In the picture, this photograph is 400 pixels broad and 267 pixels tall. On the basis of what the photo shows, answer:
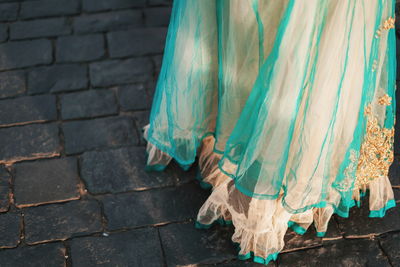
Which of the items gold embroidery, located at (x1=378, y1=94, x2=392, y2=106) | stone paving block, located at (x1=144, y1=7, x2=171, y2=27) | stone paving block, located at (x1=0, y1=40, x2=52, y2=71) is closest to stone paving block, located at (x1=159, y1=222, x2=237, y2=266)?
gold embroidery, located at (x1=378, y1=94, x2=392, y2=106)

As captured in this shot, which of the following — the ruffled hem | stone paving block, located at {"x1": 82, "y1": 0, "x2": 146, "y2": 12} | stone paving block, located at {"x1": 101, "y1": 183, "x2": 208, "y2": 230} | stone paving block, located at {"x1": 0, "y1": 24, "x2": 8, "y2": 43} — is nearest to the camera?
the ruffled hem

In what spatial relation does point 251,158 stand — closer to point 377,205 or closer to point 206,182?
point 206,182

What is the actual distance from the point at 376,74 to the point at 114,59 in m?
1.81

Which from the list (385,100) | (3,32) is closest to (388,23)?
(385,100)

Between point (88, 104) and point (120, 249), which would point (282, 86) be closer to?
point (120, 249)

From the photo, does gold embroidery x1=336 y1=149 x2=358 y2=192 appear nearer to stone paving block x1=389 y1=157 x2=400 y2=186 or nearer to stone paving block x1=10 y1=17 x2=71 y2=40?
stone paving block x1=389 y1=157 x2=400 y2=186

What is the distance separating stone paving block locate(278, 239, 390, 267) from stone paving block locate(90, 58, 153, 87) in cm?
143

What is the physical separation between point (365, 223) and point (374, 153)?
0.41m

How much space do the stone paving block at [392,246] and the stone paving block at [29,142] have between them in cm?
161

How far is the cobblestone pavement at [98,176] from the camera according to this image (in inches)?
84.0

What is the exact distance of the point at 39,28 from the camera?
11.1 feet

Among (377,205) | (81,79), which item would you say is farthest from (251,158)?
(81,79)

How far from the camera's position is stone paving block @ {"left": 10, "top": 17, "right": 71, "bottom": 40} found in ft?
10.9

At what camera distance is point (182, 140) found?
2168mm
